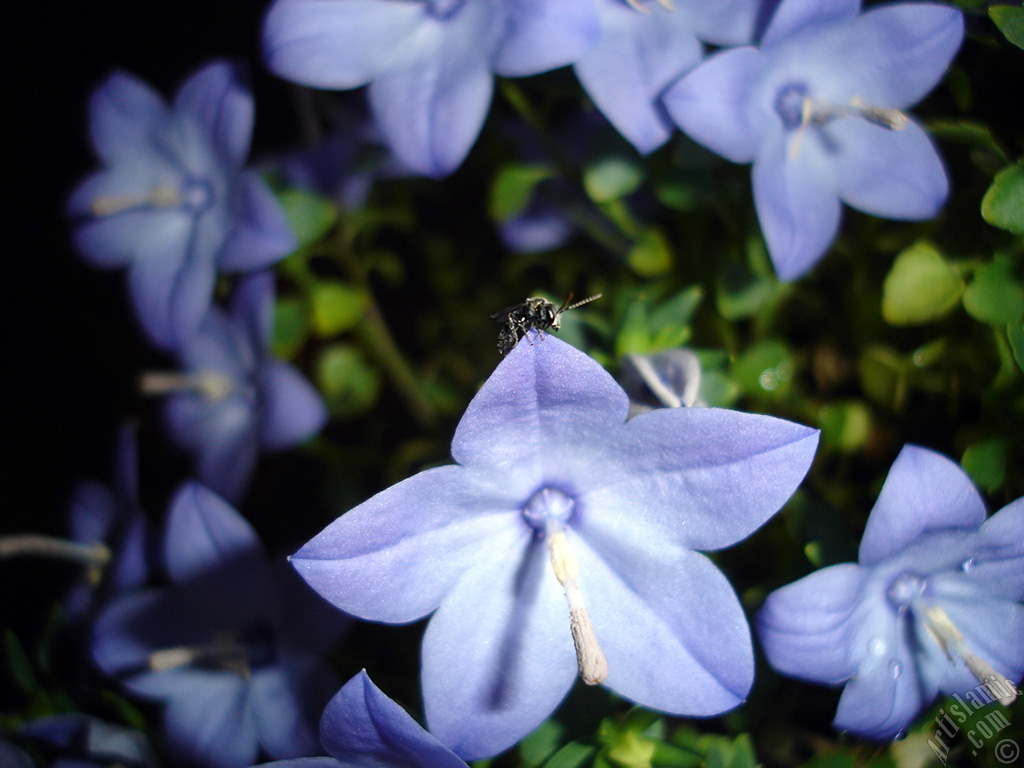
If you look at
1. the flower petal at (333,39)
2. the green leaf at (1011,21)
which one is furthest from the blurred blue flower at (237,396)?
the green leaf at (1011,21)

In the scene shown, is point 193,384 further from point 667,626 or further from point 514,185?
point 667,626

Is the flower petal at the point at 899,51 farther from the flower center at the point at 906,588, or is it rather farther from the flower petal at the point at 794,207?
the flower center at the point at 906,588

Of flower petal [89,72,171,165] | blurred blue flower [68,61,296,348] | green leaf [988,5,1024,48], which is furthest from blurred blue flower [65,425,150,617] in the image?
green leaf [988,5,1024,48]

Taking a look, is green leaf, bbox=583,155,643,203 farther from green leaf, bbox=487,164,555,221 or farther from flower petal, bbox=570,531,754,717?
flower petal, bbox=570,531,754,717

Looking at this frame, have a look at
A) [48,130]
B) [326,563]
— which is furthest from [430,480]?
[48,130]

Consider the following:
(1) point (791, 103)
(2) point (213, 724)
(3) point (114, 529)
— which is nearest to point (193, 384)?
(3) point (114, 529)

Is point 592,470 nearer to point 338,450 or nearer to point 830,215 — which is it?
point 830,215

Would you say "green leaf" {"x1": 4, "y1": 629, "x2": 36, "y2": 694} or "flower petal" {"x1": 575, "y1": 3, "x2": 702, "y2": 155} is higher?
"flower petal" {"x1": 575, "y1": 3, "x2": 702, "y2": 155}
